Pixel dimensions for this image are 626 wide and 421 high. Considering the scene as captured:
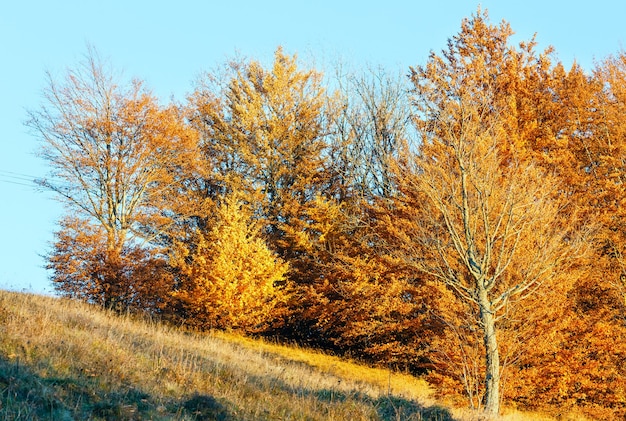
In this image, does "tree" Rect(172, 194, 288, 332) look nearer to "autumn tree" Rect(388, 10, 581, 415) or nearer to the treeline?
the treeline

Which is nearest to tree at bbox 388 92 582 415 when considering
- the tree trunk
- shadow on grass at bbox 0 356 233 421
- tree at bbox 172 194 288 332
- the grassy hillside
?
the tree trunk

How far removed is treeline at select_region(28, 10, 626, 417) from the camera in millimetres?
18078

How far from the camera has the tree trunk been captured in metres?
13.0

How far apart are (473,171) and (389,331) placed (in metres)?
11.3

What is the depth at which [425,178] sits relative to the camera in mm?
15305

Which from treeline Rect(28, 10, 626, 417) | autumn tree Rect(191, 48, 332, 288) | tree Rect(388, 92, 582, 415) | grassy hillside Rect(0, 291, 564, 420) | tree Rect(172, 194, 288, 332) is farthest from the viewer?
autumn tree Rect(191, 48, 332, 288)

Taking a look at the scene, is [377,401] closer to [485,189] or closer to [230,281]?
[485,189]

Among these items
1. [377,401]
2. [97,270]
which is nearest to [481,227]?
[377,401]

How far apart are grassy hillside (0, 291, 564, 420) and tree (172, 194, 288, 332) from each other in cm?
1052

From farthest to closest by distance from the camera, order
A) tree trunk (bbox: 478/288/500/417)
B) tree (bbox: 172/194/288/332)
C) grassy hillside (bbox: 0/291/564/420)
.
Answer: tree (bbox: 172/194/288/332) → tree trunk (bbox: 478/288/500/417) → grassy hillside (bbox: 0/291/564/420)

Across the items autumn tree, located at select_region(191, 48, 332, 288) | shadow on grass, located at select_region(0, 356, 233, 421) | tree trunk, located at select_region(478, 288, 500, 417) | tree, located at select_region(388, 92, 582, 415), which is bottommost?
shadow on grass, located at select_region(0, 356, 233, 421)

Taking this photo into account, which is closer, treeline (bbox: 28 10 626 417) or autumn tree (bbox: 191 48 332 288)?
treeline (bbox: 28 10 626 417)

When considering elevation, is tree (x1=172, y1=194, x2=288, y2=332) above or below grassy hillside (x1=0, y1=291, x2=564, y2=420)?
above

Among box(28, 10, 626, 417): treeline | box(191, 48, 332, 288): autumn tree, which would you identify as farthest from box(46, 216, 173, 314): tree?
box(191, 48, 332, 288): autumn tree
